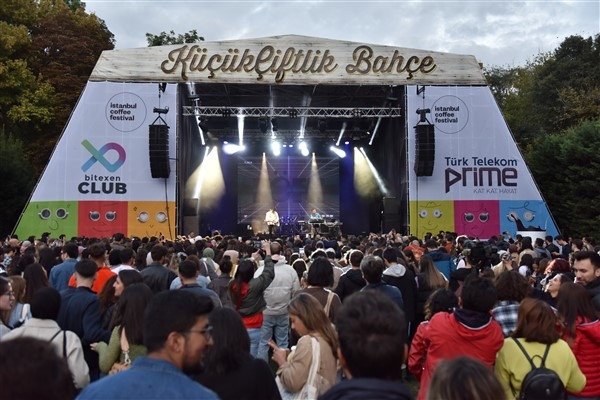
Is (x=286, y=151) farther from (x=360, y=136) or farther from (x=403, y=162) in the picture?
(x=403, y=162)

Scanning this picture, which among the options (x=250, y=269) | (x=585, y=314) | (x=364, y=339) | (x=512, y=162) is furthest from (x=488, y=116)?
(x=364, y=339)

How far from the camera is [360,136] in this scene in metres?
25.3

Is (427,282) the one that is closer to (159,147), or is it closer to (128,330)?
(128,330)

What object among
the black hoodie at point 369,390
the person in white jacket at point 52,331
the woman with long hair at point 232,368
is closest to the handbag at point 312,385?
the woman with long hair at point 232,368

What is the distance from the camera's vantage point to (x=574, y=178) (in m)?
23.5

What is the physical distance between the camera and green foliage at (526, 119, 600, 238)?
2258 cm

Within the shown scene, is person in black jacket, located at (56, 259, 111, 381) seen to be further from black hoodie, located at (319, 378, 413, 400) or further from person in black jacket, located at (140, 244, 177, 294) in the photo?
black hoodie, located at (319, 378, 413, 400)

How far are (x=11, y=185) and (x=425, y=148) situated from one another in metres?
15.6

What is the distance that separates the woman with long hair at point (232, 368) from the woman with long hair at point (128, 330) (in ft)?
2.61

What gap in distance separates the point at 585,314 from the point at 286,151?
22.2 m

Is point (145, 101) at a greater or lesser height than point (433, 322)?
greater

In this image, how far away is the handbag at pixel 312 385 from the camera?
3.41 metres

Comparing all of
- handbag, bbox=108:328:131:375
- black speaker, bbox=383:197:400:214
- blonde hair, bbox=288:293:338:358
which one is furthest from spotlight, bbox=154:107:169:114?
blonde hair, bbox=288:293:338:358

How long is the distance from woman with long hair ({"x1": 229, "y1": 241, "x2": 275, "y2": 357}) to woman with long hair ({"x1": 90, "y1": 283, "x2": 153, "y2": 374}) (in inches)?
92.6
